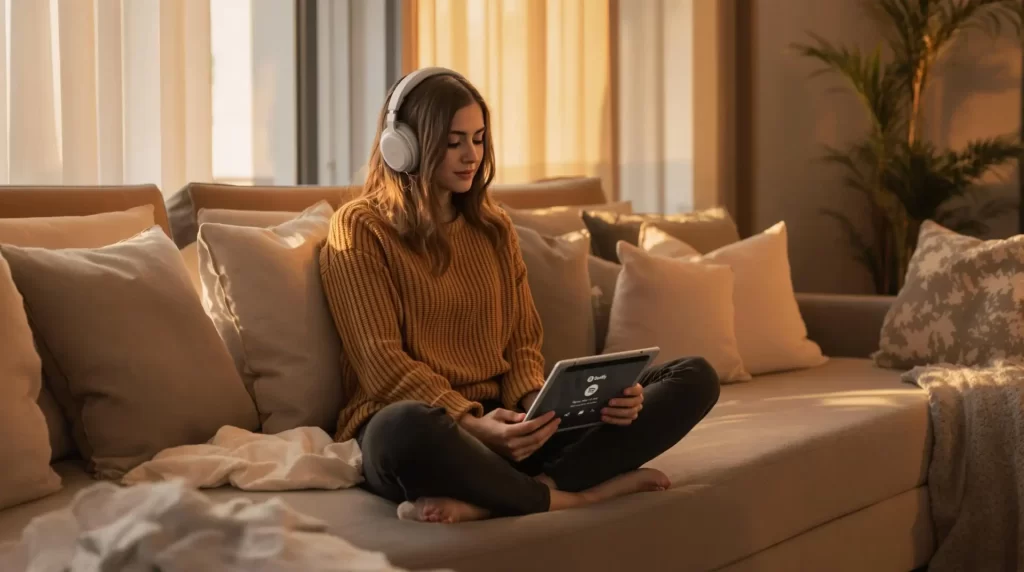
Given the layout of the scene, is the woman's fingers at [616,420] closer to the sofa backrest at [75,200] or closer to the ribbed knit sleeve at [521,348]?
the ribbed knit sleeve at [521,348]

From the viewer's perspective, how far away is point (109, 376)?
188cm

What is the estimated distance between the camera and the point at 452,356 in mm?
2154

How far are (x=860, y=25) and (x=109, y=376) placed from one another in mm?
3931

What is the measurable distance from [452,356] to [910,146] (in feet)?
9.88

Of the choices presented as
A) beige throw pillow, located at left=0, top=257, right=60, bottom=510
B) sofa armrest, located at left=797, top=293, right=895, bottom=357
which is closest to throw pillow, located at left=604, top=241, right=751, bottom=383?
sofa armrest, located at left=797, top=293, right=895, bottom=357

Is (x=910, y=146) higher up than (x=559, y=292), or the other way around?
(x=910, y=146)

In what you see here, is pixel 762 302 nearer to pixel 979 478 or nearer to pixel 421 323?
pixel 979 478

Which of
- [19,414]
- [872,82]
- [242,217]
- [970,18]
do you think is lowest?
[19,414]

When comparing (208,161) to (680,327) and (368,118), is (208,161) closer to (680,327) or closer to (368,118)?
(368,118)

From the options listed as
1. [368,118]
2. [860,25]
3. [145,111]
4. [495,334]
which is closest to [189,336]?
[495,334]

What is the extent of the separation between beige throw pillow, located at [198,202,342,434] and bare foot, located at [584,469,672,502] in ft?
1.87

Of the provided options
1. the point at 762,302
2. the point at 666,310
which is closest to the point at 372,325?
the point at 666,310

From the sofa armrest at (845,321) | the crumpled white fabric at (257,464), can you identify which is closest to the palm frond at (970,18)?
the sofa armrest at (845,321)

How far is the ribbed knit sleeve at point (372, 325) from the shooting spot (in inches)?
78.2
